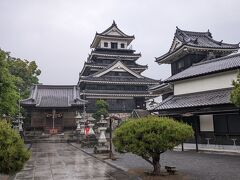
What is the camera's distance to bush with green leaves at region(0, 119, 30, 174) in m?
8.24

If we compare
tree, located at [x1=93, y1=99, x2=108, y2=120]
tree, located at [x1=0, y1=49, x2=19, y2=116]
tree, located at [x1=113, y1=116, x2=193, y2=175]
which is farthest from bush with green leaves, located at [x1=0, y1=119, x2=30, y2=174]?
tree, located at [x1=93, y1=99, x2=108, y2=120]

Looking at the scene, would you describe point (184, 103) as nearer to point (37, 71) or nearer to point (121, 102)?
point (121, 102)

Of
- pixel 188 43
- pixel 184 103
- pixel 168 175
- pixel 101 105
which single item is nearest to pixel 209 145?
pixel 184 103

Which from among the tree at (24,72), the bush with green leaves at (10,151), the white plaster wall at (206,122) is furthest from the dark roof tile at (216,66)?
the tree at (24,72)

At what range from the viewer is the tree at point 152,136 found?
10500 mm

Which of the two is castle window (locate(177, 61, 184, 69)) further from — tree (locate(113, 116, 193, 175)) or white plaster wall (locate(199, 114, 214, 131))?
tree (locate(113, 116, 193, 175))

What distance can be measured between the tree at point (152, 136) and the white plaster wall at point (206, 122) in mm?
10843

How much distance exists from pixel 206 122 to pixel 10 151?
16867 mm

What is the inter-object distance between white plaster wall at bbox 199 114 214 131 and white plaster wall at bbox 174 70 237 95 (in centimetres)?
247

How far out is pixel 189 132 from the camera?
11.1 metres

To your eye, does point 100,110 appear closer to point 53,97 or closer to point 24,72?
point 53,97

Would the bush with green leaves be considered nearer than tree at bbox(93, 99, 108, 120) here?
Yes

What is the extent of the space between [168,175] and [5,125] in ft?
21.5

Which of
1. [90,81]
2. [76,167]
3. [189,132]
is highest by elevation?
[90,81]
